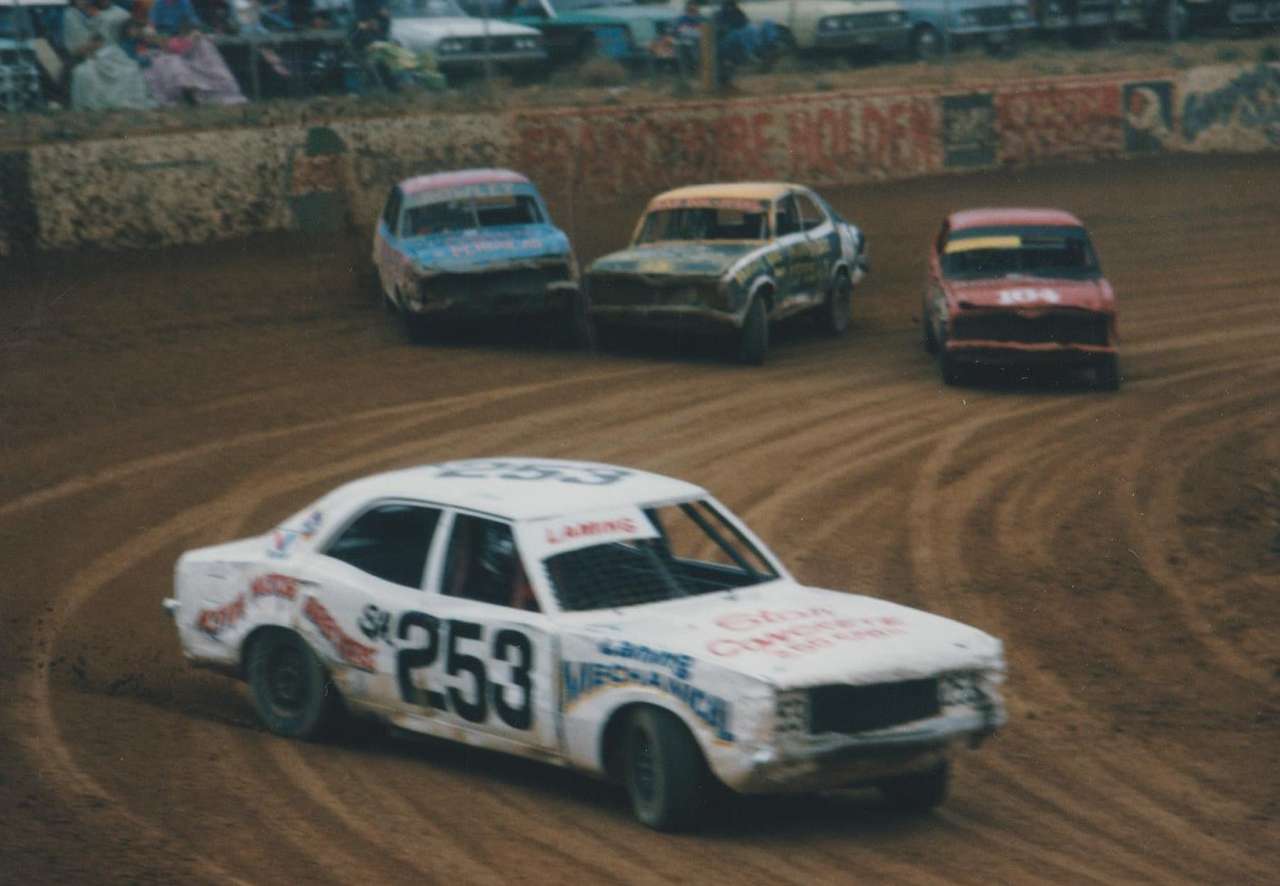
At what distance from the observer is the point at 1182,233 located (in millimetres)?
24688

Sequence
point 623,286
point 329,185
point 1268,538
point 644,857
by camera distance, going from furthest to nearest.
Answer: point 329,185
point 623,286
point 1268,538
point 644,857

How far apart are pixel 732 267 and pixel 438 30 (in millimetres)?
9664

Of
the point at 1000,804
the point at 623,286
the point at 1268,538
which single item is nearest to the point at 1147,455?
the point at 1268,538

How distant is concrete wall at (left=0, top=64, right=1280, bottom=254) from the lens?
68.3 feet

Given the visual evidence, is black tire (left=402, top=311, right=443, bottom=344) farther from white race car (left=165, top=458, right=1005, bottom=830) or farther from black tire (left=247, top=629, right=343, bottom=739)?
black tire (left=247, top=629, right=343, bottom=739)

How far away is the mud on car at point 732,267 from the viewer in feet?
57.2

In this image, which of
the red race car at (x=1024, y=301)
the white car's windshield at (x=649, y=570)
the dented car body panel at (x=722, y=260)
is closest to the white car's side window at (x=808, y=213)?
the dented car body panel at (x=722, y=260)

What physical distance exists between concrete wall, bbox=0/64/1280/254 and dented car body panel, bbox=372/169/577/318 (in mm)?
3071

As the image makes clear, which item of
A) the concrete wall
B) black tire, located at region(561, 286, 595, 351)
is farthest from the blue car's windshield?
the concrete wall

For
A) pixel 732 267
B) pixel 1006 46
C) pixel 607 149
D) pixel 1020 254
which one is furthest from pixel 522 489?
pixel 1006 46

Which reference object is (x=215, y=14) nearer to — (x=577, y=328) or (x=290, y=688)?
(x=577, y=328)

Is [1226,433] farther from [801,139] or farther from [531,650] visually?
[801,139]

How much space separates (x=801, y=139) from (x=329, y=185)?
682 centimetres

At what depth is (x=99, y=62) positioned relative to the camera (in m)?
22.1
